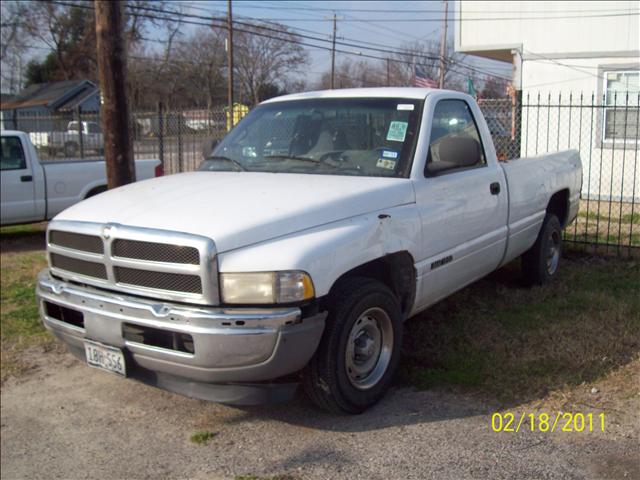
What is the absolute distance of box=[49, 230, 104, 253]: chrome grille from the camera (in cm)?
396

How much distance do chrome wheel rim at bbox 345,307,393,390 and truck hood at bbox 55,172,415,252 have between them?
648mm

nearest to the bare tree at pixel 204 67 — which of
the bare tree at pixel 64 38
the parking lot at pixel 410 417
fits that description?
the bare tree at pixel 64 38

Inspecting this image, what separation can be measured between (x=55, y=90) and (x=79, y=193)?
4255 centimetres

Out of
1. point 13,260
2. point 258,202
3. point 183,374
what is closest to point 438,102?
point 258,202

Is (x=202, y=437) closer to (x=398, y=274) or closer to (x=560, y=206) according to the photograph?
(x=398, y=274)

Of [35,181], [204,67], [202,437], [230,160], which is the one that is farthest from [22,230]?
[204,67]

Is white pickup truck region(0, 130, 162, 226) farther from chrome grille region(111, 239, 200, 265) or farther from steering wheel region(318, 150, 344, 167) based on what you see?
chrome grille region(111, 239, 200, 265)

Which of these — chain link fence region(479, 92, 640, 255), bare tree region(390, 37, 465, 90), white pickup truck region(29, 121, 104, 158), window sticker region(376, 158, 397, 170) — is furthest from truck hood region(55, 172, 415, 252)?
bare tree region(390, 37, 465, 90)

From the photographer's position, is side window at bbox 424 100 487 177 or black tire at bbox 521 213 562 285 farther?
black tire at bbox 521 213 562 285

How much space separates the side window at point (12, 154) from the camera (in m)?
10.1

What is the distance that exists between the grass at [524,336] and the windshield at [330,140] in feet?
4.61

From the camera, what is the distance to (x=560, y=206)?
7.14 m

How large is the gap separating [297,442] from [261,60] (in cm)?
3987

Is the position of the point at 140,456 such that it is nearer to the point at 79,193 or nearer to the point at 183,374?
the point at 183,374
